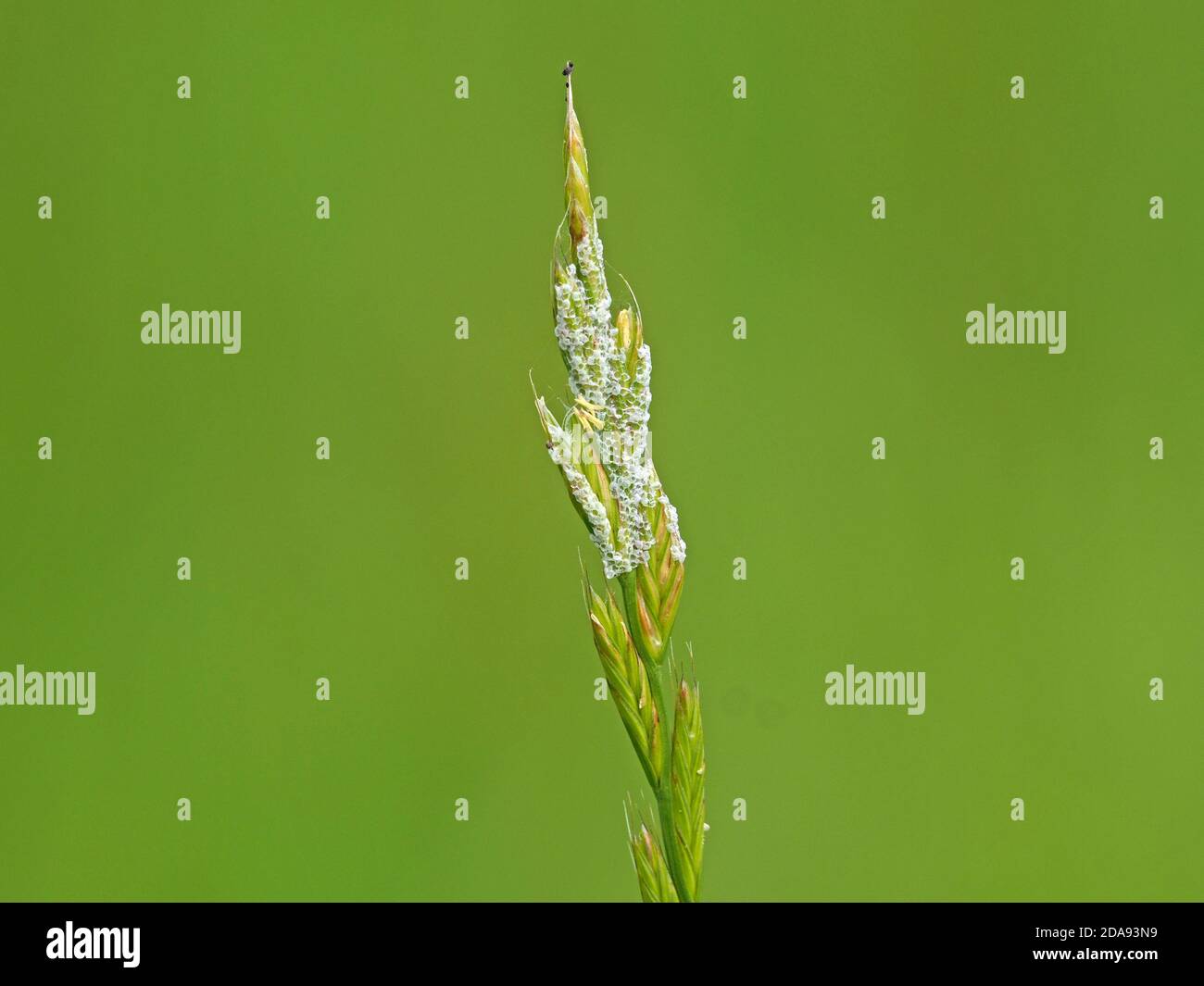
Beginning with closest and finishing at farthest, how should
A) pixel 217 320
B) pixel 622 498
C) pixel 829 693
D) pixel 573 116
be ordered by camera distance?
1. pixel 573 116
2. pixel 622 498
3. pixel 829 693
4. pixel 217 320

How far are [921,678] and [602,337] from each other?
3.11 metres

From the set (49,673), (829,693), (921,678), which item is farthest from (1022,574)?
(49,673)

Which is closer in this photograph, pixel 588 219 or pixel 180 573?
pixel 588 219

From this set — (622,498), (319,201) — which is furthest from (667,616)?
(319,201)

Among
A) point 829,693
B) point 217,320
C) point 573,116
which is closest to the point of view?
point 573,116

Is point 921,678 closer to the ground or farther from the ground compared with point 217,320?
closer to the ground

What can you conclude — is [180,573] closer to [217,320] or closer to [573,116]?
[217,320]

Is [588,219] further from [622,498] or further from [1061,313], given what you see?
[1061,313]

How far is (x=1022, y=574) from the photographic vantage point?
4152mm

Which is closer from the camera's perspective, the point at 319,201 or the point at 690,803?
the point at 690,803

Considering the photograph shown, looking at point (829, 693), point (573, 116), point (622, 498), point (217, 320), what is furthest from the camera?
point (217, 320)

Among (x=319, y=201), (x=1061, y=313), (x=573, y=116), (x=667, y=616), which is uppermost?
(x=319, y=201)

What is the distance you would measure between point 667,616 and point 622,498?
7.5 inches

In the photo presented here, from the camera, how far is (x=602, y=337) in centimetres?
130
